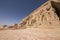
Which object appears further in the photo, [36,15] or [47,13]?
[36,15]

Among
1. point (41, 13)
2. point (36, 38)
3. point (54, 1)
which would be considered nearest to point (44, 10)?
point (41, 13)

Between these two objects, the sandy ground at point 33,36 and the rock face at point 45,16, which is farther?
the rock face at point 45,16

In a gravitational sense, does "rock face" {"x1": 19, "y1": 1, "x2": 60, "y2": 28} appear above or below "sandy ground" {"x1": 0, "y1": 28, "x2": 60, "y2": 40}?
above

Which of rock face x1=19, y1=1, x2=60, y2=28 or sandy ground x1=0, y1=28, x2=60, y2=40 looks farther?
rock face x1=19, y1=1, x2=60, y2=28

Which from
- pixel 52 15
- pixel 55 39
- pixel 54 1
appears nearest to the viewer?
pixel 55 39

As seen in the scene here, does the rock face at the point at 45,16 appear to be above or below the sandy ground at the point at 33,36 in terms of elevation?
above

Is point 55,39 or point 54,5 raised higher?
point 54,5

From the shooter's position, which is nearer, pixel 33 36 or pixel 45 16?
pixel 33 36

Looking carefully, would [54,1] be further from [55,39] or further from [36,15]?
[55,39]

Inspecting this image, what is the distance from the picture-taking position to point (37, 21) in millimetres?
16219

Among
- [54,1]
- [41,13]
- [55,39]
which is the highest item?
[54,1]

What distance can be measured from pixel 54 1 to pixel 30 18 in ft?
14.0

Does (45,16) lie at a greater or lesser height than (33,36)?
greater

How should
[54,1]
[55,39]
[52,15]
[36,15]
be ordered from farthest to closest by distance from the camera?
[36,15], [54,1], [52,15], [55,39]
